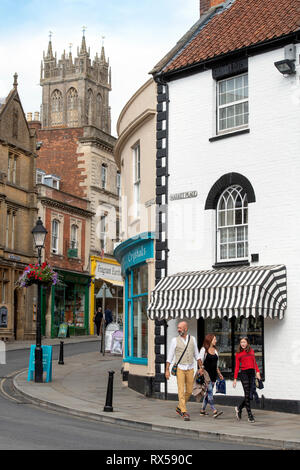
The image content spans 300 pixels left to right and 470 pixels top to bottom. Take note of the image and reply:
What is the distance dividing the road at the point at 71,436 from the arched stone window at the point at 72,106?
107 metres

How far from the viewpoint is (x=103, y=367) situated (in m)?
27.4

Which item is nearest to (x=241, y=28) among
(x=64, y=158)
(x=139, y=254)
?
(x=139, y=254)

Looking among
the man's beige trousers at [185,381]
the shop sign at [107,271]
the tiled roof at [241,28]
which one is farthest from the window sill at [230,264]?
the shop sign at [107,271]

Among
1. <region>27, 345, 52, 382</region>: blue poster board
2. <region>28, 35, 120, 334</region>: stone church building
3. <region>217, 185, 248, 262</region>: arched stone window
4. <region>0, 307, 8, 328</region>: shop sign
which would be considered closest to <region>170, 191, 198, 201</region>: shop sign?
<region>217, 185, 248, 262</region>: arched stone window

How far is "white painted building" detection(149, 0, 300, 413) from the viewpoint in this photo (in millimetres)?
16625

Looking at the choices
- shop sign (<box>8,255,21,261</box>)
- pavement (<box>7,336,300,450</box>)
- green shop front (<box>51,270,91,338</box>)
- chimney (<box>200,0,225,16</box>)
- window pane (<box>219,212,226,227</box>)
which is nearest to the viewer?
pavement (<box>7,336,300,450</box>)

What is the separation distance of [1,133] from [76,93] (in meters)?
79.5

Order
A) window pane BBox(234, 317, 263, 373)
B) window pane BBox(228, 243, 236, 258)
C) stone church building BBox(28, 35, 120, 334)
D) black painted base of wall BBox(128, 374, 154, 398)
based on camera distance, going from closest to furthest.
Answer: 1. window pane BBox(234, 317, 263, 373)
2. window pane BBox(228, 243, 236, 258)
3. black painted base of wall BBox(128, 374, 154, 398)
4. stone church building BBox(28, 35, 120, 334)

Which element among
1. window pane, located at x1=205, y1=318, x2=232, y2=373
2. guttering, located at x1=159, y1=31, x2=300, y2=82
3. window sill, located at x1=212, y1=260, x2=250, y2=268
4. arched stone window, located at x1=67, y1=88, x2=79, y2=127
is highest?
arched stone window, located at x1=67, y1=88, x2=79, y2=127

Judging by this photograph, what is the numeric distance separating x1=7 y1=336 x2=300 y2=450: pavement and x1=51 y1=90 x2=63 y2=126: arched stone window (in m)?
99.7

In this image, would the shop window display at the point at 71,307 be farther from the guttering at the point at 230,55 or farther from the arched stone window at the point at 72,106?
the arched stone window at the point at 72,106

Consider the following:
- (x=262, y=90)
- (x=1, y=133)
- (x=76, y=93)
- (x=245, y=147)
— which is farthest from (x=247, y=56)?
(x=76, y=93)

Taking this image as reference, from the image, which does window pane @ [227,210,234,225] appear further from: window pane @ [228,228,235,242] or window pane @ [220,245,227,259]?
window pane @ [220,245,227,259]
